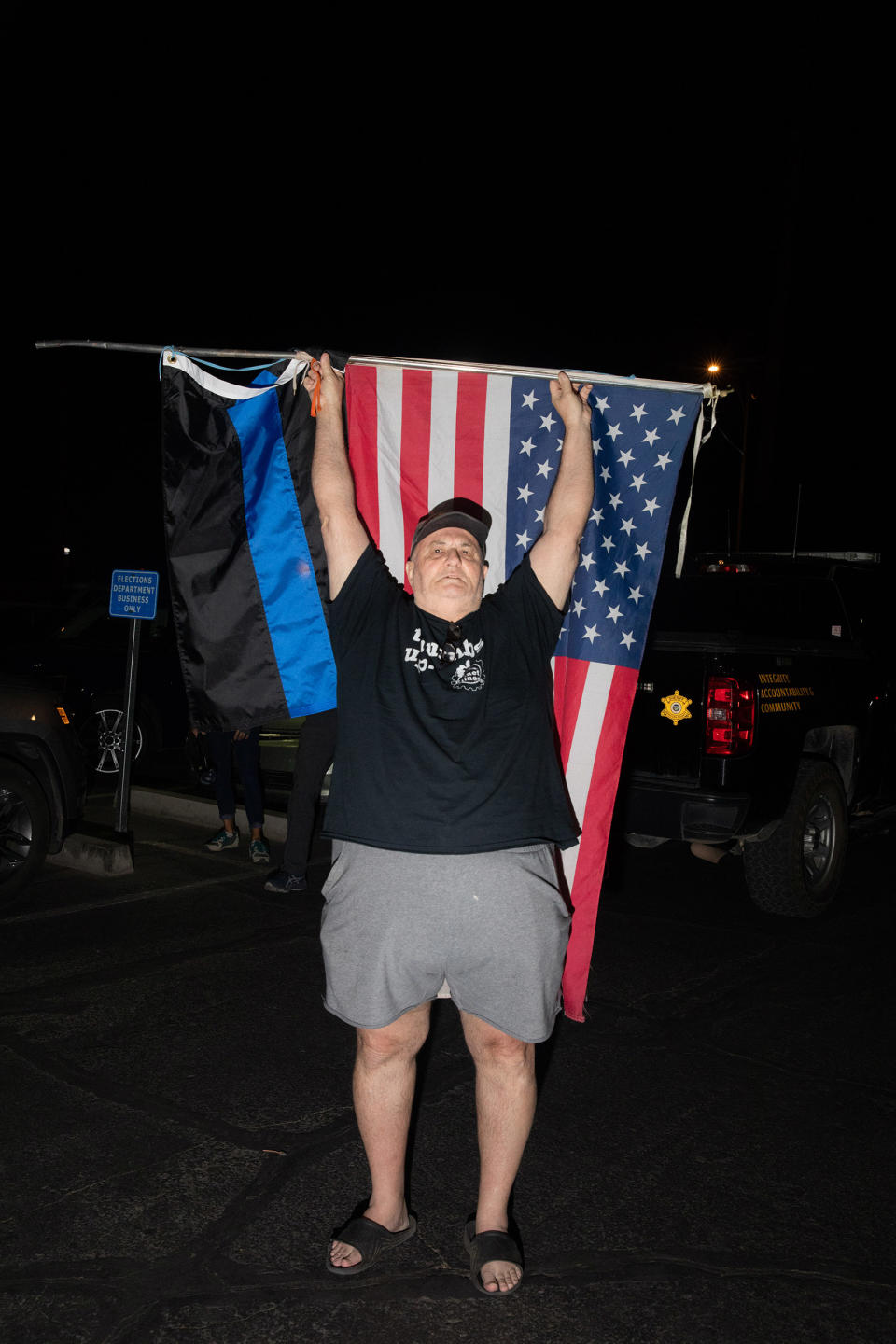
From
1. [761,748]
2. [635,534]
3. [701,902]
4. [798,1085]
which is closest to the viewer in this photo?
[635,534]

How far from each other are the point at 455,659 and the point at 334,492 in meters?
0.64

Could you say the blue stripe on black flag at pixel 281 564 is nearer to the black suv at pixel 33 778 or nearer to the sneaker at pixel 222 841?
the black suv at pixel 33 778

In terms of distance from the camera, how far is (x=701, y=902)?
661 centimetres

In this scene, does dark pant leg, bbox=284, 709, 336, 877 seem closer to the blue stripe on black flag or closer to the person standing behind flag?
the blue stripe on black flag

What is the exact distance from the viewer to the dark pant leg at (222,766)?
281 inches

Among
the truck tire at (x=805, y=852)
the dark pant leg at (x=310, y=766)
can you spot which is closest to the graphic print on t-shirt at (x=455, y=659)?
the dark pant leg at (x=310, y=766)

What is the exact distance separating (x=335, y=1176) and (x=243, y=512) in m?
2.22

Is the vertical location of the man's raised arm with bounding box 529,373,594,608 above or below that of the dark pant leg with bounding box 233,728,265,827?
above

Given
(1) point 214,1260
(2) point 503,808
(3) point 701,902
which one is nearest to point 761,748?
(3) point 701,902

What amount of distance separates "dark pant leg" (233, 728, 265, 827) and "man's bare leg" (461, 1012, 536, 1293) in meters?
4.49

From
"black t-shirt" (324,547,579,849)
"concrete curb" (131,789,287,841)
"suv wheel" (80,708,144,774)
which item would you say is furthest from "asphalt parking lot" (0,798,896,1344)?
"suv wheel" (80,708,144,774)

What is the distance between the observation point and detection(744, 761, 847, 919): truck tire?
20.1 ft

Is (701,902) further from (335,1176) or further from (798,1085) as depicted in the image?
(335,1176)

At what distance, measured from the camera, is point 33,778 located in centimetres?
617
